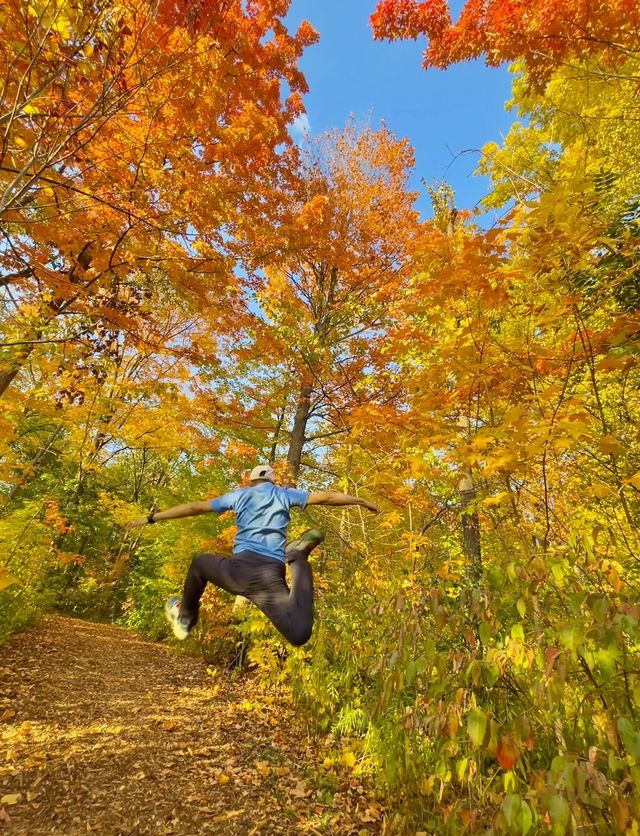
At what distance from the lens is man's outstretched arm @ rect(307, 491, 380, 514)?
320cm

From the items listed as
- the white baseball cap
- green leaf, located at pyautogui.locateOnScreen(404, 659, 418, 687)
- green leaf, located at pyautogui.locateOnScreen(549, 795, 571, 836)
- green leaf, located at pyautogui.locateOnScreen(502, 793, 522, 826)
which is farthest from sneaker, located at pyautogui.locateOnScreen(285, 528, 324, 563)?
green leaf, located at pyautogui.locateOnScreen(549, 795, 571, 836)

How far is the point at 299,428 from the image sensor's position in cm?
1002

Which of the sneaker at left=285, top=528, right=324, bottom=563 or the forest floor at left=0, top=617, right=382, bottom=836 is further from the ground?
the sneaker at left=285, top=528, right=324, bottom=563

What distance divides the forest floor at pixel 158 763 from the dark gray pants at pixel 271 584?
238 centimetres

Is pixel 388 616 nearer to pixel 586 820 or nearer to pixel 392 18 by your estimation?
pixel 586 820

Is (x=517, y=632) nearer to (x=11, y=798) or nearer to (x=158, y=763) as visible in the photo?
(x=11, y=798)

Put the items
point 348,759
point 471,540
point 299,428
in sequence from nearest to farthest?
point 348,759
point 471,540
point 299,428

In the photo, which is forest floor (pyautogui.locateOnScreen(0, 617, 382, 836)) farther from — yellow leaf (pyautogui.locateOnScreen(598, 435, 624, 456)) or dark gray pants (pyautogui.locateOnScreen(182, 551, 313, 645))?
yellow leaf (pyautogui.locateOnScreen(598, 435, 624, 456))

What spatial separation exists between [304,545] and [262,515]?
0.42 m

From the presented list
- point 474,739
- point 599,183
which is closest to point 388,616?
point 474,739

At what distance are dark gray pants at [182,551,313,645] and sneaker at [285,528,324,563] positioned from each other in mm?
40

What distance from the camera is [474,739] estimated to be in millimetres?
1704

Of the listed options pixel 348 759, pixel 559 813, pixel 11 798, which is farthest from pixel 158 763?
pixel 559 813

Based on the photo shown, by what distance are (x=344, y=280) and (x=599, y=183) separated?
6864 mm
